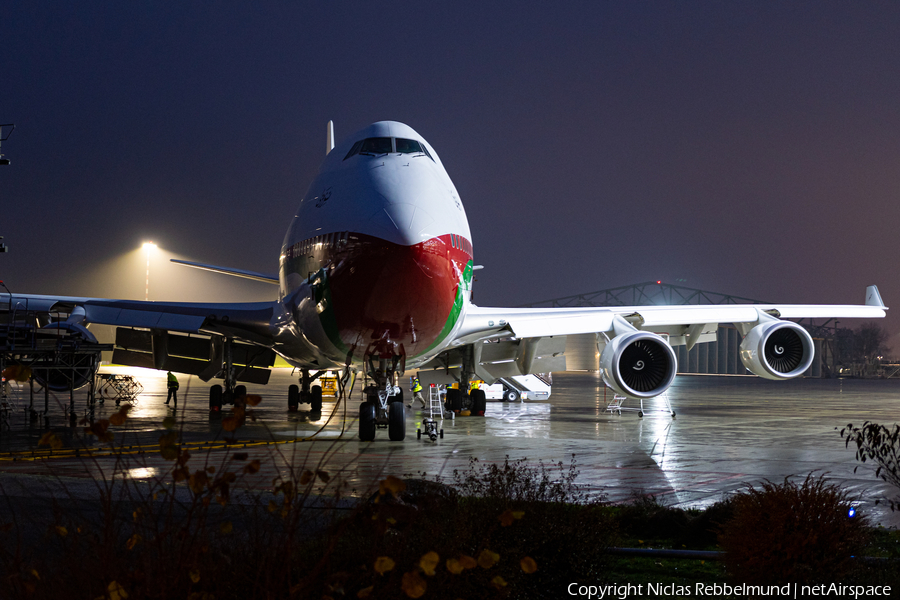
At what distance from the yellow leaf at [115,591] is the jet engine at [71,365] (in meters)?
16.0

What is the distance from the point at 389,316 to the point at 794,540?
769 cm

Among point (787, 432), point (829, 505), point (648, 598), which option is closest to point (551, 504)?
point (648, 598)

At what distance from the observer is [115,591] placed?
8.39 feet

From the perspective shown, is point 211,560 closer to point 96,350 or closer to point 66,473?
point 66,473

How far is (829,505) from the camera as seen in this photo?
4801 mm

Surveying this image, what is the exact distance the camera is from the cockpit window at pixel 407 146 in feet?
43.4

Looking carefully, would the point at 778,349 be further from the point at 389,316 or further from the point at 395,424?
the point at 389,316

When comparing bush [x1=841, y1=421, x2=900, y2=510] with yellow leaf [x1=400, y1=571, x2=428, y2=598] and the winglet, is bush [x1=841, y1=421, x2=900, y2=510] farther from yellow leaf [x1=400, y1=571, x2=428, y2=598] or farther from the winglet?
the winglet

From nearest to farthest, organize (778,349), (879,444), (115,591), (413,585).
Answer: (413,585) < (115,591) < (879,444) < (778,349)

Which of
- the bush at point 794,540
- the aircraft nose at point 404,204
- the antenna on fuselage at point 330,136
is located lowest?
the bush at point 794,540

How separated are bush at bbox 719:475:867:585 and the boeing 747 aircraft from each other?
6.83m

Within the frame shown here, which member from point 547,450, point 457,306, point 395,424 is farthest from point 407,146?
point 547,450

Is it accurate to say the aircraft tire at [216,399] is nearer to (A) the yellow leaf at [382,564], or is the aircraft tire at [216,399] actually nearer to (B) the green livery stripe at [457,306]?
(B) the green livery stripe at [457,306]

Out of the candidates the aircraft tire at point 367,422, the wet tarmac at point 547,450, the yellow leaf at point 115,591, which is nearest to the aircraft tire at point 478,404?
the wet tarmac at point 547,450
